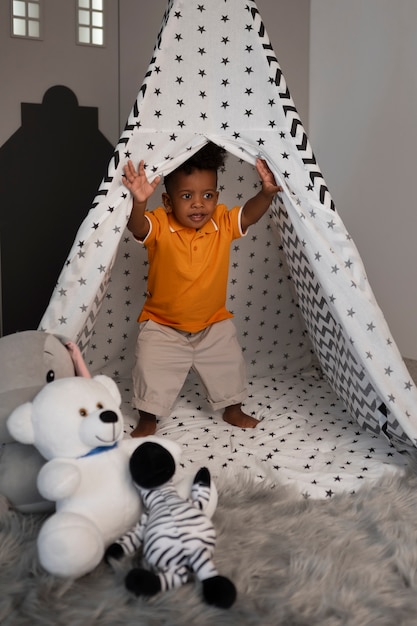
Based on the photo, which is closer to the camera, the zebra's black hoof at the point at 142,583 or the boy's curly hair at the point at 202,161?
the zebra's black hoof at the point at 142,583

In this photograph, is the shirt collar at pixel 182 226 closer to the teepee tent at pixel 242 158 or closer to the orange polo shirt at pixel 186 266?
the orange polo shirt at pixel 186 266

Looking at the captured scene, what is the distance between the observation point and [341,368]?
5.89 feet

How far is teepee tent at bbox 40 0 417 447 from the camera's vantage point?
1.53 m

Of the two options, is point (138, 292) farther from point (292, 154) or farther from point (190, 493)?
point (190, 493)

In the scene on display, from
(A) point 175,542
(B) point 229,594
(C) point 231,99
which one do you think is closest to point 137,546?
(A) point 175,542

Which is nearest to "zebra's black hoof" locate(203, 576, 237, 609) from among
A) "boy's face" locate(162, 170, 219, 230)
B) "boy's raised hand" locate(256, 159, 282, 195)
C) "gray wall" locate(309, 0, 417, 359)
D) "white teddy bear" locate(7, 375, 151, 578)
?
"white teddy bear" locate(7, 375, 151, 578)

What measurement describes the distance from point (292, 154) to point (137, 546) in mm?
982

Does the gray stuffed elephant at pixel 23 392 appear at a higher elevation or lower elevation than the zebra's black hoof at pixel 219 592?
higher

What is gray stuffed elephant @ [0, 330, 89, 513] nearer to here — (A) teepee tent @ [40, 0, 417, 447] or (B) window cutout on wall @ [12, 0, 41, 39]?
(A) teepee tent @ [40, 0, 417, 447]

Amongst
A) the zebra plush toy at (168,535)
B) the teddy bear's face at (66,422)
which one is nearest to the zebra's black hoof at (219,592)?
the zebra plush toy at (168,535)

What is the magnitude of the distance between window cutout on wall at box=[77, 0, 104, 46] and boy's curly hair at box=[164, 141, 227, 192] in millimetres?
765

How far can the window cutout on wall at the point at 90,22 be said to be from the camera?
229 centimetres

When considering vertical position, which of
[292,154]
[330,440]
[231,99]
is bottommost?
[330,440]

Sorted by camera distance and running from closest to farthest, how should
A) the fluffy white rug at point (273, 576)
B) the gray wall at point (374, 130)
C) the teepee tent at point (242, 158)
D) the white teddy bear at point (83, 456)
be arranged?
the fluffy white rug at point (273, 576) < the white teddy bear at point (83, 456) < the teepee tent at point (242, 158) < the gray wall at point (374, 130)
